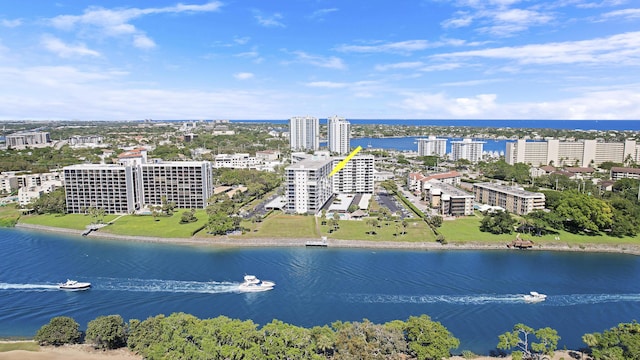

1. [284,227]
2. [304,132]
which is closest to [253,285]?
[284,227]

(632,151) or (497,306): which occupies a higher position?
(632,151)

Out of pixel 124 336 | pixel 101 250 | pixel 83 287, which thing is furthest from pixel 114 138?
pixel 124 336

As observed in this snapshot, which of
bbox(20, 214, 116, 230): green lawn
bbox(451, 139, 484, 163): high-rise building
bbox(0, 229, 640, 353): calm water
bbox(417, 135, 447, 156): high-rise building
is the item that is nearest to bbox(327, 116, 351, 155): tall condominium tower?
bbox(417, 135, 447, 156): high-rise building

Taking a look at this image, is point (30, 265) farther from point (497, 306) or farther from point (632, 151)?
point (632, 151)

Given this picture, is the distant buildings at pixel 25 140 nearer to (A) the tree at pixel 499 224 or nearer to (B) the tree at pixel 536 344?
(A) the tree at pixel 499 224

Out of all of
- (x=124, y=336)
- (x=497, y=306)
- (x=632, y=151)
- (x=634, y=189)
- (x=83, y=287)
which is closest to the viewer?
(x=124, y=336)

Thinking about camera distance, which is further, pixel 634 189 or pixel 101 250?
pixel 634 189

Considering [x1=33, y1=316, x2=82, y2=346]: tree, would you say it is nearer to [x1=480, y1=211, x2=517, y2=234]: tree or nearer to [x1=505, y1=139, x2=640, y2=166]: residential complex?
[x1=480, y1=211, x2=517, y2=234]: tree
